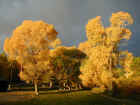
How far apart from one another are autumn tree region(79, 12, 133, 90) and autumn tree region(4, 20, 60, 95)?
24.4ft

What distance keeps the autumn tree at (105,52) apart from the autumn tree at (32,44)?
24.4 feet

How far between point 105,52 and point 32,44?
43.3ft

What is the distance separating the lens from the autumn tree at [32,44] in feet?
87.8

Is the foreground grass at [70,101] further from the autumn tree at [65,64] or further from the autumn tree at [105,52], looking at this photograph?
the autumn tree at [65,64]

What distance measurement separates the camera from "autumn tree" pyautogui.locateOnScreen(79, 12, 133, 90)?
25.7m

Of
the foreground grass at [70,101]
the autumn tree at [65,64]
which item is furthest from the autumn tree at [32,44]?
the autumn tree at [65,64]

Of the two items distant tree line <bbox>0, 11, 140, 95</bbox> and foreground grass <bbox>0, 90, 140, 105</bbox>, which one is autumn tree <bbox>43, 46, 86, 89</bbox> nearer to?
distant tree line <bbox>0, 11, 140, 95</bbox>

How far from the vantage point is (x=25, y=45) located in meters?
27.4

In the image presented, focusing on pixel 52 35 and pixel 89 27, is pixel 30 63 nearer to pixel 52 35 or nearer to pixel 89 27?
pixel 52 35

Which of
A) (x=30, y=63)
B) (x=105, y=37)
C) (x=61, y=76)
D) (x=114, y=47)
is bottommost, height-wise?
(x=61, y=76)

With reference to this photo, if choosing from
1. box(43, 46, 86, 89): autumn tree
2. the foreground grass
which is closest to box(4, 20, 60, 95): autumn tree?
the foreground grass

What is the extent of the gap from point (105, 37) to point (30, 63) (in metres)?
14.8

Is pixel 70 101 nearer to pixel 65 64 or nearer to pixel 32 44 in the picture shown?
pixel 32 44

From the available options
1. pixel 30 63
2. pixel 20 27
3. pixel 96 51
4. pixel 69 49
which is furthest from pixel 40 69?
pixel 69 49
